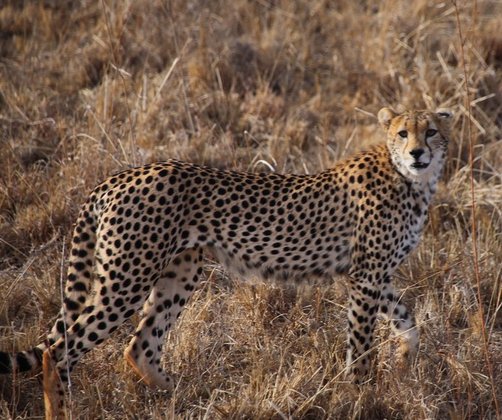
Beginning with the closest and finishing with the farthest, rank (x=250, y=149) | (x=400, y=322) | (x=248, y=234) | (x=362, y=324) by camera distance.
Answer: (x=248, y=234) < (x=362, y=324) < (x=400, y=322) < (x=250, y=149)

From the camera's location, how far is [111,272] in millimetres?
3846

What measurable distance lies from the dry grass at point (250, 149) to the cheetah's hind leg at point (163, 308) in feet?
0.34

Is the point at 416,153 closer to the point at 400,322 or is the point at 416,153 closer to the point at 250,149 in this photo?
the point at 400,322

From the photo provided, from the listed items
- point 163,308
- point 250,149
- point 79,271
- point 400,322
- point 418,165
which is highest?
point 418,165

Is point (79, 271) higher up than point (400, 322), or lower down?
higher up

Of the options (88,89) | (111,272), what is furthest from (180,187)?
(88,89)

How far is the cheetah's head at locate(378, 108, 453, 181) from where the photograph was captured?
4.20 meters

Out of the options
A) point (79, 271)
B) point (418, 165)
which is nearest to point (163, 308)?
point (79, 271)

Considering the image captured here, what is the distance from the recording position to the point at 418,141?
4207mm

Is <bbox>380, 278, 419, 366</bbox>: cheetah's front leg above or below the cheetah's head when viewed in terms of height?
below

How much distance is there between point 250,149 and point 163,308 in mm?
2003

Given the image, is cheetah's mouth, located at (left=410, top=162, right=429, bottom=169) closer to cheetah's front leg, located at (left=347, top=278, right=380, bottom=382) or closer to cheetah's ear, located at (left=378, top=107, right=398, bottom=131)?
cheetah's ear, located at (left=378, top=107, right=398, bottom=131)

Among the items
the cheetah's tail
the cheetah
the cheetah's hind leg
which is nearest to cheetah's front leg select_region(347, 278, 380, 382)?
the cheetah

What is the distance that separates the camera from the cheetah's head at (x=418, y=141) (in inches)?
165
